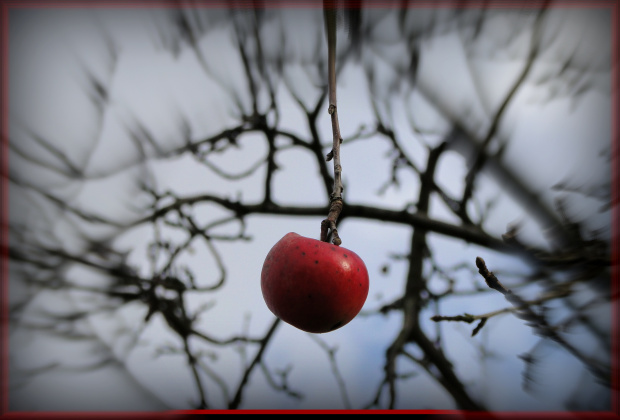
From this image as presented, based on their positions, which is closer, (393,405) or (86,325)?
(393,405)

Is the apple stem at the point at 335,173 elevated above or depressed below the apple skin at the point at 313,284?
above

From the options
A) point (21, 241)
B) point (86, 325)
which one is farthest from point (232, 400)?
point (21, 241)

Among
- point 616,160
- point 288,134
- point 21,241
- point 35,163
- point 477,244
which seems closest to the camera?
point 616,160

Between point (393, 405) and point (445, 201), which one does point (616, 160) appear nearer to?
point (445, 201)

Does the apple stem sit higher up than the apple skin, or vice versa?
the apple stem

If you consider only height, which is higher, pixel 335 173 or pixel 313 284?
pixel 335 173

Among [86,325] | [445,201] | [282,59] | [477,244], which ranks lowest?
[86,325]

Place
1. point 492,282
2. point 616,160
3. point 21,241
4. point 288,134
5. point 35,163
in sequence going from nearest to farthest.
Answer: point 492,282 → point 616,160 → point 288,134 → point 35,163 → point 21,241

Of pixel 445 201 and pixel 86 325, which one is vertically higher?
pixel 445 201
